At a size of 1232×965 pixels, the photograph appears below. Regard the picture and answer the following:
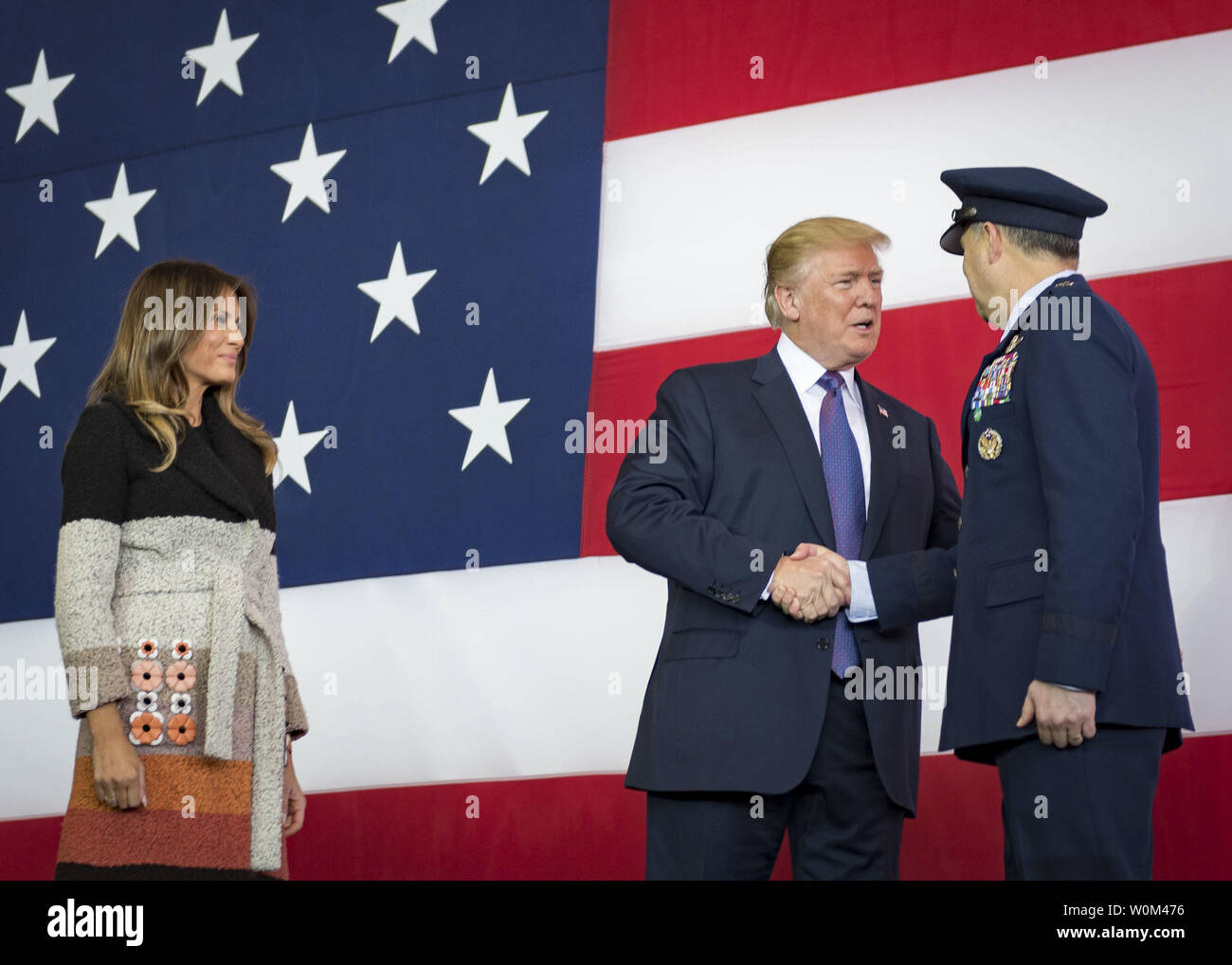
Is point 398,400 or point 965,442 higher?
point 398,400

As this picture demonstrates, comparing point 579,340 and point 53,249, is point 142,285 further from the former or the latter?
point 53,249

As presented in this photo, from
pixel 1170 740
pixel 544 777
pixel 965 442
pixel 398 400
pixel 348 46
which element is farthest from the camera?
pixel 348 46

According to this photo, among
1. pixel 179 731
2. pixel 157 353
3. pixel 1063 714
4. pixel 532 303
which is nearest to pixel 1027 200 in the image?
pixel 1063 714

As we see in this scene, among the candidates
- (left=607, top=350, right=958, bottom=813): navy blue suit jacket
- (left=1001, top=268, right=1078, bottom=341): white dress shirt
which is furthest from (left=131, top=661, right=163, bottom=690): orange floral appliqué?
(left=1001, top=268, right=1078, bottom=341): white dress shirt

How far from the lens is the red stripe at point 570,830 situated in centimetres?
276

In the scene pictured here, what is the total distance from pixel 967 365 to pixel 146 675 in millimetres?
1834

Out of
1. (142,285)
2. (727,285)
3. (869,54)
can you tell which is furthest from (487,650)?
(869,54)

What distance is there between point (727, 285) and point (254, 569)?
1.51 m

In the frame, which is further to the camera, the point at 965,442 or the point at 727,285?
the point at 727,285

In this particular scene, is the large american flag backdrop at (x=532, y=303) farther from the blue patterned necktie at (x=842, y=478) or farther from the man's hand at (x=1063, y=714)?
the man's hand at (x=1063, y=714)

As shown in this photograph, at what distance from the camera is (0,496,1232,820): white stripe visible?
3.24 m

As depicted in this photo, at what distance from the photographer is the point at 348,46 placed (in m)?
3.84

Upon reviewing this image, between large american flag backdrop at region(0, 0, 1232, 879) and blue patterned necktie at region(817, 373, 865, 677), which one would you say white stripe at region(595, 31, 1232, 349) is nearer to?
large american flag backdrop at region(0, 0, 1232, 879)

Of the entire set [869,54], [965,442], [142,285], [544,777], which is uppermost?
[869,54]
